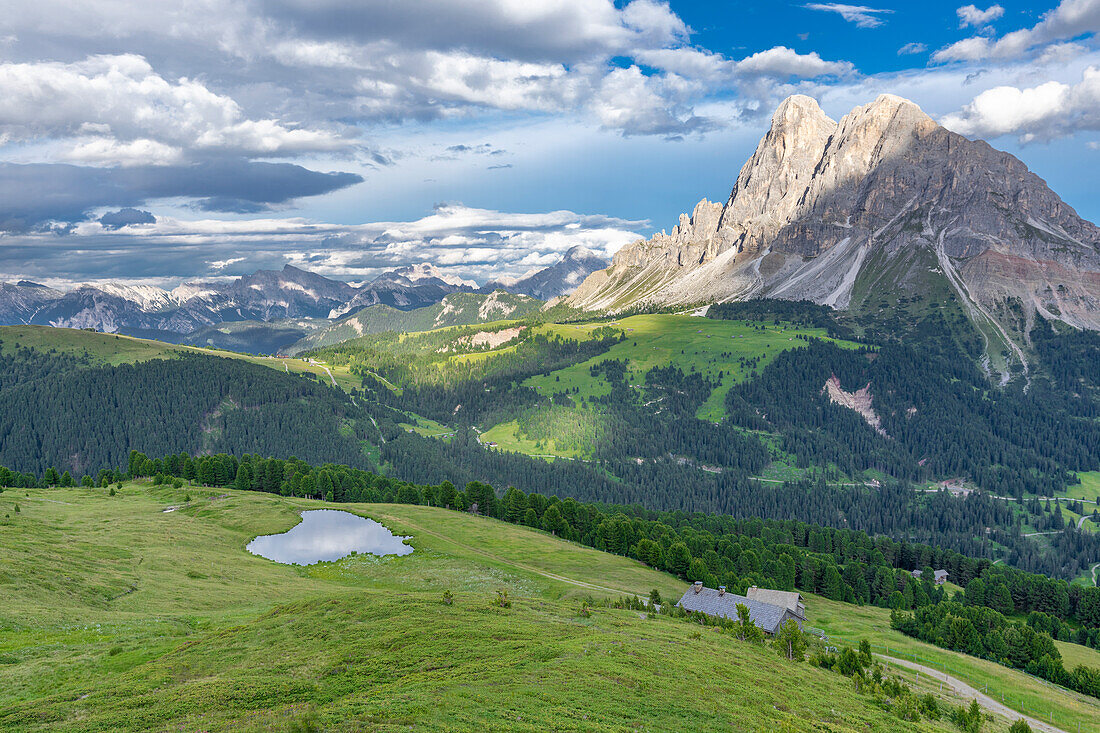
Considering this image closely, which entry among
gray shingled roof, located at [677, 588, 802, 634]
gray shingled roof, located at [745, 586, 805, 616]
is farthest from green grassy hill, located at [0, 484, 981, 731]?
gray shingled roof, located at [745, 586, 805, 616]

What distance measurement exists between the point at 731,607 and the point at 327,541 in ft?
235

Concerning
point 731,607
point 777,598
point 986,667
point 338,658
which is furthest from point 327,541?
point 986,667

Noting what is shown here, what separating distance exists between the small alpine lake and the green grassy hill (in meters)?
13.2

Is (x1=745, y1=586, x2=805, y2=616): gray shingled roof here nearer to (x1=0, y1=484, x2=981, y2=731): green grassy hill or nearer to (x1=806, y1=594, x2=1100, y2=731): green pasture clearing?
(x1=806, y1=594, x2=1100, y2=731): green pasture clearing

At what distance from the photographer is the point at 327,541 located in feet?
374

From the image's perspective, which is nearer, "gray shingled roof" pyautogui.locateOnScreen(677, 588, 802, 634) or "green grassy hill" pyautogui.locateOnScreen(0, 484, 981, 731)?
"green grassy hill" pyautogui.locateOnScreen(0, 484, 981, 731)

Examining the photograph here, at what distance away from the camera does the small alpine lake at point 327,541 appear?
351 ft

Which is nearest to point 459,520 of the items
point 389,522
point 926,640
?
point 389,522

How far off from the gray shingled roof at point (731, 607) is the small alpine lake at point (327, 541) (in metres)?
50.1

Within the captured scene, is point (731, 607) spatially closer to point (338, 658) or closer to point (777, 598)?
point (777, 598)

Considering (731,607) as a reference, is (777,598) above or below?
below

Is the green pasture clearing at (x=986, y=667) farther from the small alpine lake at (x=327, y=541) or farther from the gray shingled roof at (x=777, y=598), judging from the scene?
the small alpine lake at (x=327, y=541)

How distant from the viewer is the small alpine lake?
107m

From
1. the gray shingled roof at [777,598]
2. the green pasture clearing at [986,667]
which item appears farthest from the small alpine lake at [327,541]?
the green pasture clearing at [986,667]
